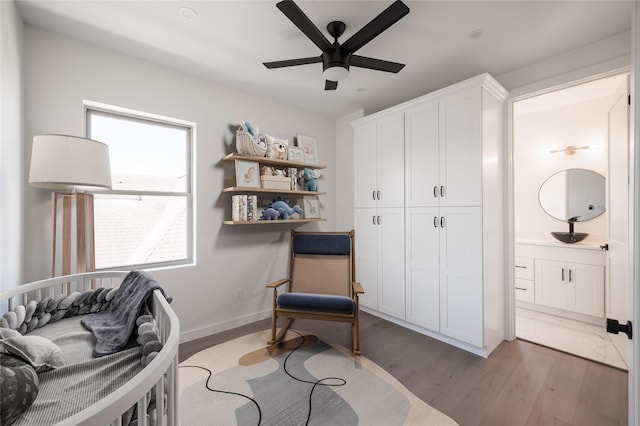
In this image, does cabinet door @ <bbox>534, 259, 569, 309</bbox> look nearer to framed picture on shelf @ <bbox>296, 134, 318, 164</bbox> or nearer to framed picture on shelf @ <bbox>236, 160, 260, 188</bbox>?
framed picture on shelf @ <bbox>296, 134, 318, 164</bbox>

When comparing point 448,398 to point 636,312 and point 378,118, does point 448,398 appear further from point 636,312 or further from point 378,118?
point 378,118

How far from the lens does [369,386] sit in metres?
1.83

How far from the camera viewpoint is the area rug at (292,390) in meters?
1.55

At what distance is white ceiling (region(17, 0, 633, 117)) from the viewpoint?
1718 millimetres

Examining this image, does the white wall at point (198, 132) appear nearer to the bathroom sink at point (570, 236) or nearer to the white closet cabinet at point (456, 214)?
the white closet cabinet at point (456, 214)

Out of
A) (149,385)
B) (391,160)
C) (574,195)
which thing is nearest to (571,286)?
(574,195)

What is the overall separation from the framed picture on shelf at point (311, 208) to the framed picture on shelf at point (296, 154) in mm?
483

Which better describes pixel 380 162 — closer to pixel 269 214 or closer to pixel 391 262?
pixel 391 262

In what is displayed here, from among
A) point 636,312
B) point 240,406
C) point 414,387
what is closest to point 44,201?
point 240,406

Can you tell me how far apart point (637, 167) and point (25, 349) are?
2146mm

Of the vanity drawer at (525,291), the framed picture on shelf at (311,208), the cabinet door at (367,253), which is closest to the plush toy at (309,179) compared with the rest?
the framed picture on shelf at (311,208)

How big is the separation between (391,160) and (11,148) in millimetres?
2981

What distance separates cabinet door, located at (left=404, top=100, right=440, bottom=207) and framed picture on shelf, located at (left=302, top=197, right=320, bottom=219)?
3.65 feet

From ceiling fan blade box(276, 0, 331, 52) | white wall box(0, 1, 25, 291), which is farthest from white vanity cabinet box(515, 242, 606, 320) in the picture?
white wall box(0, 1, 25, 291)
